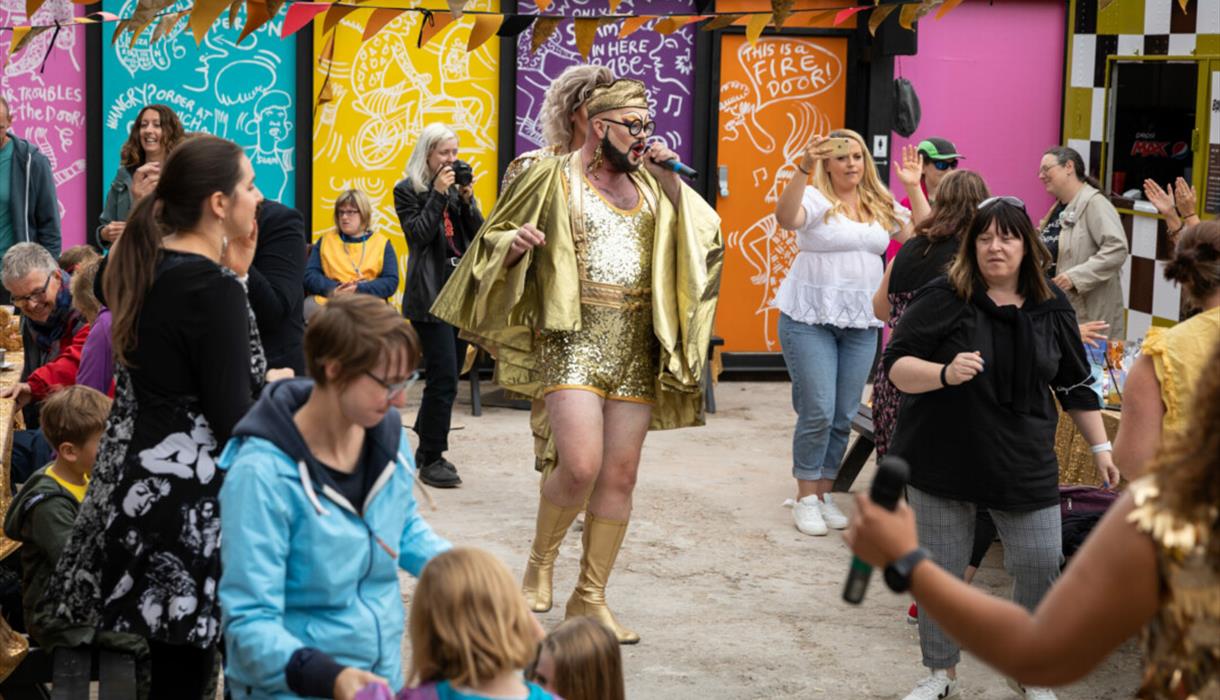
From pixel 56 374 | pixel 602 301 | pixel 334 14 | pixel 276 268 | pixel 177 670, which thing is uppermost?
pixel 334 14

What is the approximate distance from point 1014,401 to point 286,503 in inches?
102

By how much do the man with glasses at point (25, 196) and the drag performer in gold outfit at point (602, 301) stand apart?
426cm

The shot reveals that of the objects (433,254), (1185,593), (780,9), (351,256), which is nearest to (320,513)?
(1185,593)

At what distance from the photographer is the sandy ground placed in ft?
18.0

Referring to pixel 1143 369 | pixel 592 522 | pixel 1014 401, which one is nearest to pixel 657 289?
pixel 592 522

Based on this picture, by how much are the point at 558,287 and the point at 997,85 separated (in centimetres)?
688

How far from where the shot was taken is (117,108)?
1035 cm

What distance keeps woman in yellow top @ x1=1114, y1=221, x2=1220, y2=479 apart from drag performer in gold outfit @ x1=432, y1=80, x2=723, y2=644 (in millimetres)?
1689

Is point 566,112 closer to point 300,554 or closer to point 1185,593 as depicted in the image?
point 300,554

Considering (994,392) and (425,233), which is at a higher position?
(425,233)

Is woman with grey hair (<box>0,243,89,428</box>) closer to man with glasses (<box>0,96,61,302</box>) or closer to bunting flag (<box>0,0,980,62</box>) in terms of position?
bunting flag (<box>0,0,980,62</box>)

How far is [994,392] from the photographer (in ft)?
16.2

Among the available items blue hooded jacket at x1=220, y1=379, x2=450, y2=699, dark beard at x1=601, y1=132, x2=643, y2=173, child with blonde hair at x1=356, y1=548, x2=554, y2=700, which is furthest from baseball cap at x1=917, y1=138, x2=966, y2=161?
child with blonde hair at x1=356, y1=548, x2=554, y2=700

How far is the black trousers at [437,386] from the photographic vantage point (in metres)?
8.22
